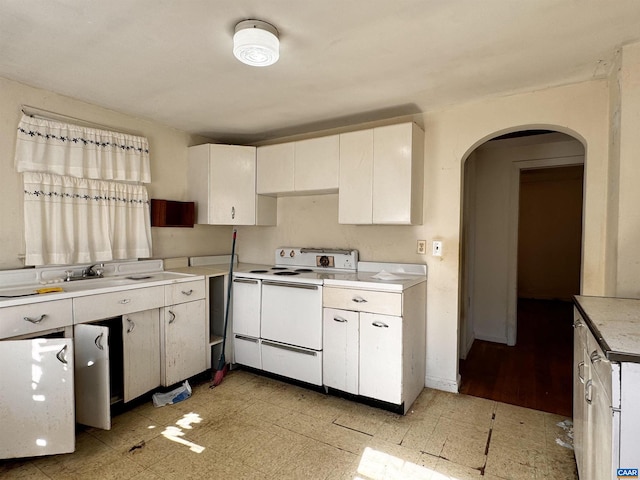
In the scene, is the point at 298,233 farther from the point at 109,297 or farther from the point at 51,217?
the point at 51,217

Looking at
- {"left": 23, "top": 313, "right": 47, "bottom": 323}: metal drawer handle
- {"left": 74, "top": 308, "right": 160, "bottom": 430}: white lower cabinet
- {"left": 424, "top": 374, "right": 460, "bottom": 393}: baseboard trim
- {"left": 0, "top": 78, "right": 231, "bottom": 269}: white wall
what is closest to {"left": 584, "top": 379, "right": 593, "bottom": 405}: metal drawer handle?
{"left": 424, "top": 374, "right": 460, "bottom": 393}: baseboard trim

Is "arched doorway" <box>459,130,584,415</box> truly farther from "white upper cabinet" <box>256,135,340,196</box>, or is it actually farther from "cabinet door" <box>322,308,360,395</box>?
"white upper cabinet" <box>256,135,340,196</box>

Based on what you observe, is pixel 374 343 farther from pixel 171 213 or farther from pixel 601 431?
pixel 171 213

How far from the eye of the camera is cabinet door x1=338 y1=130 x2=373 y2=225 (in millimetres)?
2783

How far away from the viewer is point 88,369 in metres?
2.12

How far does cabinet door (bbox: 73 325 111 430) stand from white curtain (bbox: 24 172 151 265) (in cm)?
74

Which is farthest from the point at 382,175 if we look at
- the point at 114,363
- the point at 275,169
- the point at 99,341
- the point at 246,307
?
the point at 114,363

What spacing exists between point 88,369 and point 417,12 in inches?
105

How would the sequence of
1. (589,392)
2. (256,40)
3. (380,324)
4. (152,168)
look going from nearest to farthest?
(589,392)
(256,40)
(380,324)
(152,168)

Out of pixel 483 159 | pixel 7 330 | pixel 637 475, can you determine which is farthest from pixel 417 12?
pixel 483 159

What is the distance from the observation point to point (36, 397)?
1858mm

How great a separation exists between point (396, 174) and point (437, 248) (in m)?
0.70

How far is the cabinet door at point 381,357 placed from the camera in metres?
2.39

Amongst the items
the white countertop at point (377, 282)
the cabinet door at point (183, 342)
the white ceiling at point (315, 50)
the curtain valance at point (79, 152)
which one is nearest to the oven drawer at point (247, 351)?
the cabinet door at point (183, 342)
